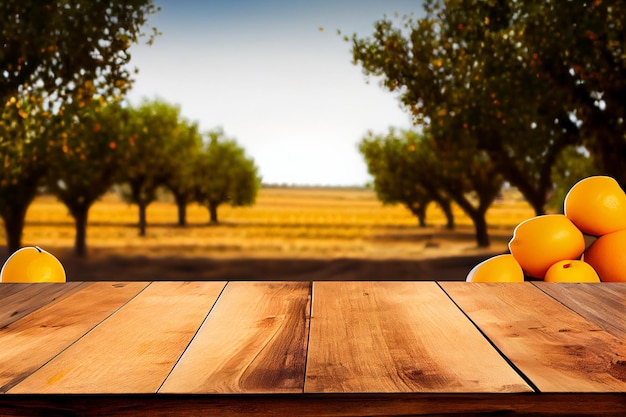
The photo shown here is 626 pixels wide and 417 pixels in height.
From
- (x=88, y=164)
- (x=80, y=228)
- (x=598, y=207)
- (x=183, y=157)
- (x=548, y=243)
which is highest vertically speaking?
(x=183, y=157)

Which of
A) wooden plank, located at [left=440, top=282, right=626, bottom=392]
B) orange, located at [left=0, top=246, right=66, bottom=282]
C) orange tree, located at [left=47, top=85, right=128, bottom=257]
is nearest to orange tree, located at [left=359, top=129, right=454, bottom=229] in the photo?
orange tree, located at [left=47, top=85, right=128, bottom=257]

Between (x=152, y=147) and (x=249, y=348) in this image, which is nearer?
(x=249, y=348)

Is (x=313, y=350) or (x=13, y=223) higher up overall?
(x=313, y=350)

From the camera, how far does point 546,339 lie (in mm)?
1408

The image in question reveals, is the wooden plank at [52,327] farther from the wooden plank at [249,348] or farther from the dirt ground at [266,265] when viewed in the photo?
the dirt ground at [266,265]

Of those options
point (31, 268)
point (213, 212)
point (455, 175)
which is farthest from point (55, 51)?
point (213, 212)

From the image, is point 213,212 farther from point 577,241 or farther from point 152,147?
point 577,241

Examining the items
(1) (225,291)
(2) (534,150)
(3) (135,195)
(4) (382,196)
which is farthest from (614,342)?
(3) (135,195)

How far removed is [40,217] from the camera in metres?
34.6

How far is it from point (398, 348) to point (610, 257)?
1.57 m

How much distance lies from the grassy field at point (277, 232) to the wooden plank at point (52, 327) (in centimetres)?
1742

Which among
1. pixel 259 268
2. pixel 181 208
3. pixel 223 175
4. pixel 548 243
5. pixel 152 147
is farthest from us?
pixel 223 175

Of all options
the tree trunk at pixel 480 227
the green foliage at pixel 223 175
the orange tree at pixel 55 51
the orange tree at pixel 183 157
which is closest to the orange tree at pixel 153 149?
the orange tree at pixel 183 157

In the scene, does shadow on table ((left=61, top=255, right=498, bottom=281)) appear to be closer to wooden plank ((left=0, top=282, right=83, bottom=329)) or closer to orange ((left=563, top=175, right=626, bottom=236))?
orange ((left=563, top=175, right=626, bottom=236))
